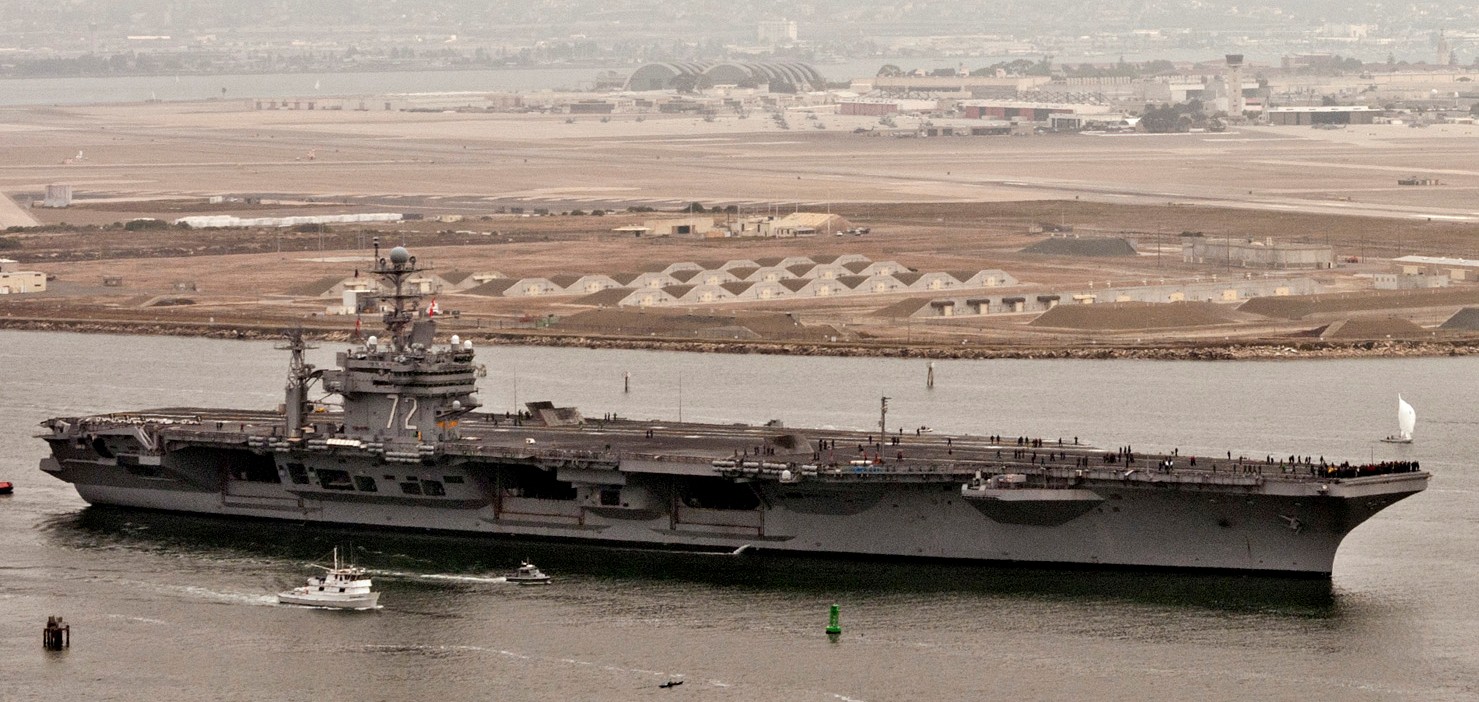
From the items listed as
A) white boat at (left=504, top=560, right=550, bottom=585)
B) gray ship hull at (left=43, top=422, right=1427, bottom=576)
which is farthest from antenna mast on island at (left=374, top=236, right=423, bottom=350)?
white boat at (left=504, top=560, right=550, bottom=585)

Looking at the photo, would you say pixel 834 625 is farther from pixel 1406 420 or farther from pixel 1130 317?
pixel 1130 317

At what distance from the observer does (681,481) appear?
47.2m

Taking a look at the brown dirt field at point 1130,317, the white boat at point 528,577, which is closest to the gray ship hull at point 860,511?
the white boat at point 528,577

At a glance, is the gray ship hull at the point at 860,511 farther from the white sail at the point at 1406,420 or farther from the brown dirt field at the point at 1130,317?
the brown dirt field at the point at 1130,317

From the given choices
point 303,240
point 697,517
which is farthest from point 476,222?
point 697,517

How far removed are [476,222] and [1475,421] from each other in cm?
7002

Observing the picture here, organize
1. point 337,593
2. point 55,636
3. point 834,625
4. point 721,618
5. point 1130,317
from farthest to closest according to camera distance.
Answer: point 1130,317
point 337,593
point 721,618
point 834,625
point 55,636

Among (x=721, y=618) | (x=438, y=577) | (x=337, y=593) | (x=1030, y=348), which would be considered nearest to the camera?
(x=721, y=618)

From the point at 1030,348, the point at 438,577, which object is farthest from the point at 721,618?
the point at 1030,348

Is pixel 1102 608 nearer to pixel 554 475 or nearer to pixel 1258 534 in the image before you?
pixel 1258 534

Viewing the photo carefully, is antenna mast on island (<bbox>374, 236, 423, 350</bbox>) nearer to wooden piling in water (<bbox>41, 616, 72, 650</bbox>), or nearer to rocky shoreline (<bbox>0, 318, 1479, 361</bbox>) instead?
wooden piling in water (<bbox>41, 616, 72, 650</bbox>)

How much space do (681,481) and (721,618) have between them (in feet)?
17.3

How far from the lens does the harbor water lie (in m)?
38.6

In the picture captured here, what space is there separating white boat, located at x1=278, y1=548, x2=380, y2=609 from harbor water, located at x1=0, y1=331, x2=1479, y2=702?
371mm
